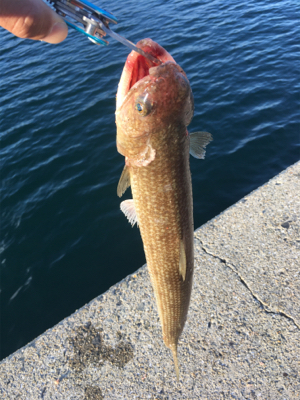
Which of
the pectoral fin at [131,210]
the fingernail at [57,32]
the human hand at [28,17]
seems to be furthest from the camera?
the pectoral fin at [131,210]

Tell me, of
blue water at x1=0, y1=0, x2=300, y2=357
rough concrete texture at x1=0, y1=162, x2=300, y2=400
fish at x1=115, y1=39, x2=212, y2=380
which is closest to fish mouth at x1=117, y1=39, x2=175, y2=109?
fish at x1=115, y1=39, x2=212, y2=380

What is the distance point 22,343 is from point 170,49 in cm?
1380

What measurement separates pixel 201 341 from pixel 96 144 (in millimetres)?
7518

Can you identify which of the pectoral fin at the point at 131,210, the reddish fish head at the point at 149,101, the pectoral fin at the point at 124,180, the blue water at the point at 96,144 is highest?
the reddish fish head at the point at 149,101

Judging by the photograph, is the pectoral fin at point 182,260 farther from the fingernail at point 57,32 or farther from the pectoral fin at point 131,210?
the fingernail at point 57,32

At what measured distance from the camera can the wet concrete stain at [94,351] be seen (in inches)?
145

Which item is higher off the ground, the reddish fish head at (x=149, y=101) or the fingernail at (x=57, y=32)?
the fingernail at (x=57, y=32)

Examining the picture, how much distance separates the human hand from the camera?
7.36ft

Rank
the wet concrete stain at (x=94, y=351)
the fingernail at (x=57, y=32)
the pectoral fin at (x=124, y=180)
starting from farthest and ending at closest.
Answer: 1. the wet concrete stain at (x=94, y=351)
2. the pectoral fin at (x=124, y=180)
3. the fingernail at (x=57, y=32)

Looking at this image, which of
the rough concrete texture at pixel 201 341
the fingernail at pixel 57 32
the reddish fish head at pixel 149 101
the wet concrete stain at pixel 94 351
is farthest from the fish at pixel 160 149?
the wet concrete stain at pixel 94 351

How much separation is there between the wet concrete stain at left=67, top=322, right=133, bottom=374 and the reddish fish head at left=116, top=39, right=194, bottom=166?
2.69 metres

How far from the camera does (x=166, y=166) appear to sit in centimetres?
225

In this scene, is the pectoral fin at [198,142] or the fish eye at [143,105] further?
the pectoral fin at [198,142]

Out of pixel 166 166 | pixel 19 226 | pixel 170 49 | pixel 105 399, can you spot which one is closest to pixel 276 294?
pixel 105 399
